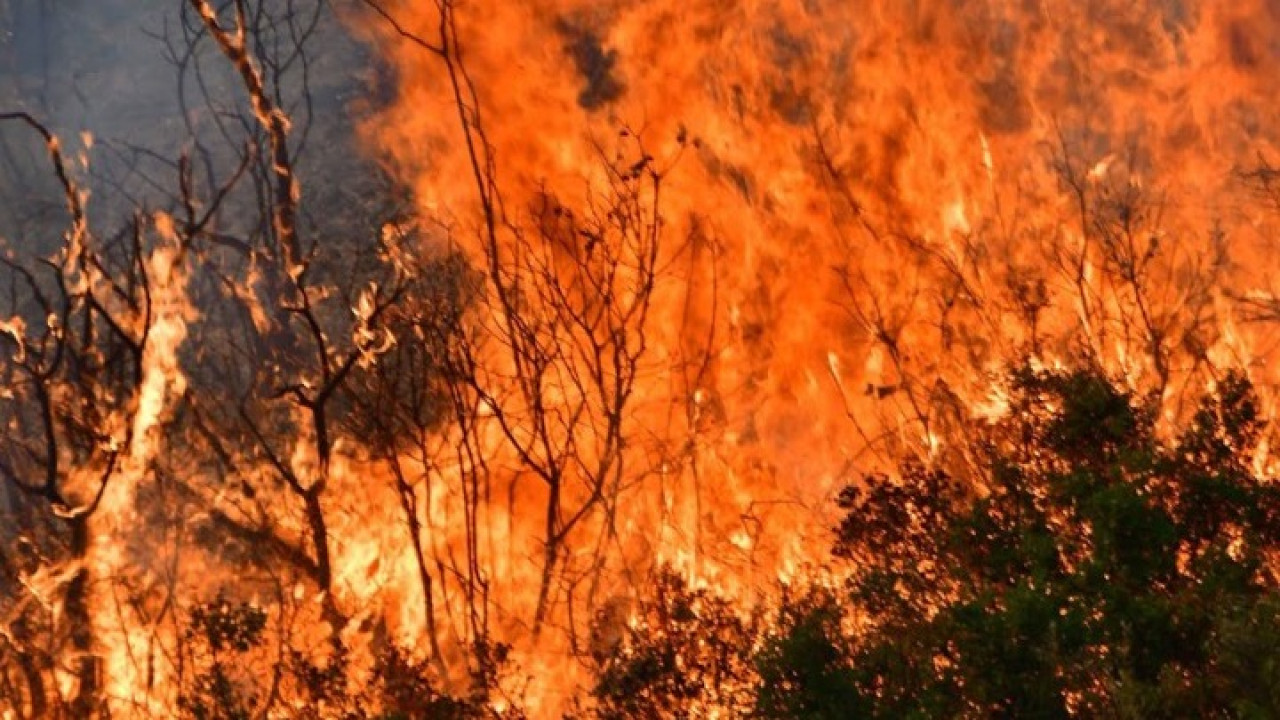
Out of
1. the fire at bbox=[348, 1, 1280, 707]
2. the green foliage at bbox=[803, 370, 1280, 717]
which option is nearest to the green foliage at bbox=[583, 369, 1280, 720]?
the green foliage at bbox=[803, 370, 1280, 717]

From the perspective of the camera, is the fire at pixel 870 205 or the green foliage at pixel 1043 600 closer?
the green foliage at pixel 1043 600

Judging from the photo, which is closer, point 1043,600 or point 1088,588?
point 1043,600

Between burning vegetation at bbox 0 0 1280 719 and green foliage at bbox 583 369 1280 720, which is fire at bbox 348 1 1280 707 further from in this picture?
green foliage at bbox 583 369 1280 720

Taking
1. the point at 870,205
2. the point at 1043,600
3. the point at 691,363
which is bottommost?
the point at 1043,600

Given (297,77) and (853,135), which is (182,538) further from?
(297,77)

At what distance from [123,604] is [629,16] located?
422 centimetres

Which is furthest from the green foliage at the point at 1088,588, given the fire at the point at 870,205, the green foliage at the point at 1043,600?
the fire at the point at 870,205

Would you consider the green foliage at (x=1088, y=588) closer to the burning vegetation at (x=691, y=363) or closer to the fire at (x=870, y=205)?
the burning vegetation at (x=691, y=363)

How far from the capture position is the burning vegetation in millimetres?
5500

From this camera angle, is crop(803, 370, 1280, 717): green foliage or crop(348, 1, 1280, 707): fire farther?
crop(348, 1, 1280, 707): fire

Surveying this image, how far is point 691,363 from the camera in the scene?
702cm

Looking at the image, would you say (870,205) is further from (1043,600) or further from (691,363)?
(1043,600)

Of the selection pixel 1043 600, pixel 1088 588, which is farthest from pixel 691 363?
pixel 1043 600

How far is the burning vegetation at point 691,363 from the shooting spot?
217 inches
